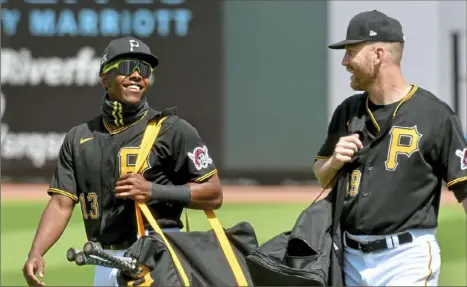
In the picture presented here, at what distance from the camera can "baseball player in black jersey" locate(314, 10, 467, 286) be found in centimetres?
423

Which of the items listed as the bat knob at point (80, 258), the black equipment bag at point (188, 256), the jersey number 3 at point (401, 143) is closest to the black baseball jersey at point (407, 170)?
the jersey number 3 at point (401, 143)

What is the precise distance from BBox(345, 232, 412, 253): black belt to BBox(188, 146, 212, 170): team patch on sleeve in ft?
2.28

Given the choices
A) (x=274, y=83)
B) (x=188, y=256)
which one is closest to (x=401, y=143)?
(x=188, y=256)

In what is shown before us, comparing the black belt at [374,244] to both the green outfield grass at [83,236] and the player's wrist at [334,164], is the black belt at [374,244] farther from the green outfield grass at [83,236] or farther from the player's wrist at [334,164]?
the green outfield grass at [83,236]

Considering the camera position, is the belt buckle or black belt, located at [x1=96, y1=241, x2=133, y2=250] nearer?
the belt buckle

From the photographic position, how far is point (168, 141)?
4566 millimetres

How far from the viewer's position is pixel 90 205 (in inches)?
184

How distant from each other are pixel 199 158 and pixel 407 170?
907 mm

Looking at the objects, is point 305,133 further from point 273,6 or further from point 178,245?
point 178,245

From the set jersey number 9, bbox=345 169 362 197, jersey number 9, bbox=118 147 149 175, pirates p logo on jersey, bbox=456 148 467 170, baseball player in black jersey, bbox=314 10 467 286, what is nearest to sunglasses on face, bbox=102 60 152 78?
jersey number 9, bbox=118 147 149 175

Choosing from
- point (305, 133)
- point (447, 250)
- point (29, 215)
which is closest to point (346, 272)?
point (447, 250)

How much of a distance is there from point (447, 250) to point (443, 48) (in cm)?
568

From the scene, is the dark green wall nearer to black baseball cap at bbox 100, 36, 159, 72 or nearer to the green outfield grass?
the green outfield grass

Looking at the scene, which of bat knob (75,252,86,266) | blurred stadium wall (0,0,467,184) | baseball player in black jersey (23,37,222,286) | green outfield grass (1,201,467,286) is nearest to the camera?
bat knob (75,252,86,266)
